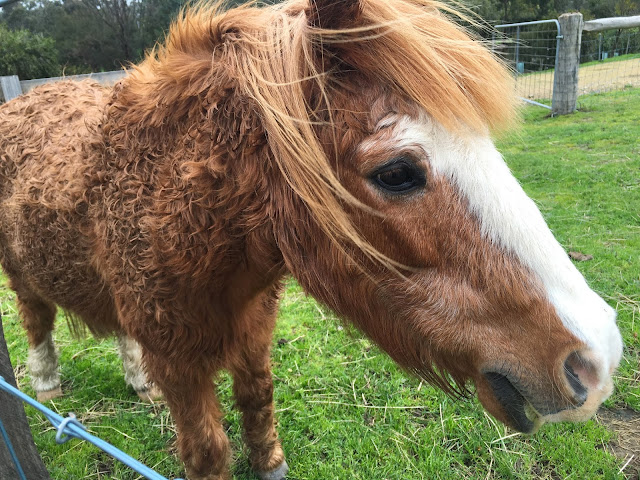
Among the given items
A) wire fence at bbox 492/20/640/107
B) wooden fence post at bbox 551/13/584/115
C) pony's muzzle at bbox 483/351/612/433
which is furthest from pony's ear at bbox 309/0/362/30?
wire fence at bbox 492/20/640/107

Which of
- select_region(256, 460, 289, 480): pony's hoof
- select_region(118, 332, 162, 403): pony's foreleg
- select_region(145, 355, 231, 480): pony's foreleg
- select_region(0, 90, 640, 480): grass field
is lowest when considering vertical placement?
select_region(256, 460, 289, 480): pony's hoof

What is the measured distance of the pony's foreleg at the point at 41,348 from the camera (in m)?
3.29

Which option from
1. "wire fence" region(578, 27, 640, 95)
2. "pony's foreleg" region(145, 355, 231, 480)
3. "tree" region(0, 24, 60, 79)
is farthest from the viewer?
"tree" region(0, 24, 60, 79)

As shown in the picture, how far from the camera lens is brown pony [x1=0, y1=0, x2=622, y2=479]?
1215 millimetres

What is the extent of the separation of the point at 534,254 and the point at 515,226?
89mm

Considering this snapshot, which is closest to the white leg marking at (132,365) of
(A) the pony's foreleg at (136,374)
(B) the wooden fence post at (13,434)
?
(A) the pony's foreleg at (136,374)

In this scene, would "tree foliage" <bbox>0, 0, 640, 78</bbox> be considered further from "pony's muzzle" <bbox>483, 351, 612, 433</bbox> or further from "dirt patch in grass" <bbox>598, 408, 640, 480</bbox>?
"pony's muzzle" <bbox>483, 351, 612, 433</bbox>

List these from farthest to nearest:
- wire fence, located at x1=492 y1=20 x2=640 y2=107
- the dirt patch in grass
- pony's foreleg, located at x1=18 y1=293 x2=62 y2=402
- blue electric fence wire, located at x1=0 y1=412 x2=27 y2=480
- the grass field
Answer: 1. wire fence, located at x1=492 y1=20 x2=640 y2=107
2. pony's foreleg, located at x1=18 y1=293 x2=62 y2=402
3. the grass field
4. the dirt patch in grass
5. blue electric fence wire, located at x1=0 y1=412 x2=27 y2=480

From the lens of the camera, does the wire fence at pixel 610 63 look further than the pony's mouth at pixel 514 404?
Yes

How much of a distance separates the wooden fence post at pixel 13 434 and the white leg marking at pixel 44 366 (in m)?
1.72

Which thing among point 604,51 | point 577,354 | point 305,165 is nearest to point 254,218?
point 305,165

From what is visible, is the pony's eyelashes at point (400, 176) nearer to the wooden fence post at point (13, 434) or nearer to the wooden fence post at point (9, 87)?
the wooden fence post at point (13, 434)

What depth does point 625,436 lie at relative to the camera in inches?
105

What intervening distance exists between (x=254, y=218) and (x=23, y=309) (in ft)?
Result: 8.83
